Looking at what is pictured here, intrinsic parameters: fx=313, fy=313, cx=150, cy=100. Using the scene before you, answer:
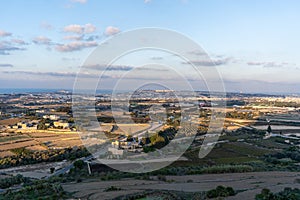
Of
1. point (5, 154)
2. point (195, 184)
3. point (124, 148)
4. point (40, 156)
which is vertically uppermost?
point (195, 184)

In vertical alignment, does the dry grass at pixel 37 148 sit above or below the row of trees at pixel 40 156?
below

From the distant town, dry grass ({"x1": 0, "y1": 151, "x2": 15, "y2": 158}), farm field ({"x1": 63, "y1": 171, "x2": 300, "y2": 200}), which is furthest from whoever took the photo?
dry grass ({"x1": 0, "y1": 151, "x2": 15, "y2": 158})

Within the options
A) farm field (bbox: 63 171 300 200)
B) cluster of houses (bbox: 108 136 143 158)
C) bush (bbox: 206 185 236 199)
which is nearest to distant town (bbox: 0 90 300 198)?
cluster of houses (bbox: 108 136 143 158)

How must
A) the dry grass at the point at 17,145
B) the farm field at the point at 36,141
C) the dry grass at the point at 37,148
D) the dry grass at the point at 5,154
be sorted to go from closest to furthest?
the dry grass at the point at 5,154, the dry grass at the point at 37,148, the dry grass at the point at 17,145, the farm field at the point at 36,141

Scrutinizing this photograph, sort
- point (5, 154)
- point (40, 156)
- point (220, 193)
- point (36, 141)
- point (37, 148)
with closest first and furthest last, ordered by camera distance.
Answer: point (220, 193) < point (40, 156) < point (5, 154) < point (37, 148) < point (36, 141)

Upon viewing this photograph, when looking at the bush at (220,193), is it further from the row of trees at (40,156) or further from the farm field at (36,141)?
the farm field at (36,141)

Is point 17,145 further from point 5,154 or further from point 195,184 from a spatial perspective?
point 195,184

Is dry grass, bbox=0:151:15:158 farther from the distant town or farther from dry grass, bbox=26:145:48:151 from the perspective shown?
dry grass, bbox=26:145:48:151

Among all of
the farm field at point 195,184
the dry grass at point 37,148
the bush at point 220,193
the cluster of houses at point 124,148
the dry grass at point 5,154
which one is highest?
the bush at point 220,193

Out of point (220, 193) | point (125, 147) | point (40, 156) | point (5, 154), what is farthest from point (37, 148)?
point (220, 193)

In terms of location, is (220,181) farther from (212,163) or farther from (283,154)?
(283,154)

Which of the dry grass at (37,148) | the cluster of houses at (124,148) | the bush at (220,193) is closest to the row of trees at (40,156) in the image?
the dry grass at (37,148)

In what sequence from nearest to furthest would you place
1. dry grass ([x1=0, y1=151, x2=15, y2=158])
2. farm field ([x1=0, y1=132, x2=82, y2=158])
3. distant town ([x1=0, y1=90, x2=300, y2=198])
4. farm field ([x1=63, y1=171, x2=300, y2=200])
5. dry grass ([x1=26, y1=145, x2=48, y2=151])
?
farm field ([x1=63, y1=171, x2=300, y2=200])
distant town ([x1=0, y1=90, x2=300, y2=198])
dry grass ([x1=0, y1=151, x2=15, y2=158])
dry grass ([x1=26, y1=145, x2=48, y2=151])
farm field ([x1=0, y1=132, x2=82, y2=158])
